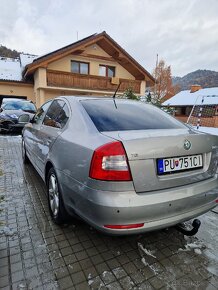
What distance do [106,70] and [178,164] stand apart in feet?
59.4

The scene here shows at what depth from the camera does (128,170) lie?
5.76 ft

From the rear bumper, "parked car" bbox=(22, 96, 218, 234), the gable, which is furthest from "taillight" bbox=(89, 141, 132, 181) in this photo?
the gable

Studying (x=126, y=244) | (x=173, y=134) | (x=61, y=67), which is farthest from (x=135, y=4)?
(x=126, y=244)

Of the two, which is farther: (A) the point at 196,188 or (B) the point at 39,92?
(B) the point at 39,92

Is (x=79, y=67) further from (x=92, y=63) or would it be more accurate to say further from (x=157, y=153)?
(x=157, y=153)

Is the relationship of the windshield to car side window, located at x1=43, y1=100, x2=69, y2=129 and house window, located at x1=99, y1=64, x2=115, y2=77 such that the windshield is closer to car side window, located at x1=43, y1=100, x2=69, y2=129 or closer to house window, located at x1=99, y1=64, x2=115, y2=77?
car side window, located at x1=43, y1=100, x2=69, y2=129

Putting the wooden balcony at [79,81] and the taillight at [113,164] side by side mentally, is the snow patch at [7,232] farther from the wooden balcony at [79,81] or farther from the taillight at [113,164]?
the wooden balcony at [79,81]

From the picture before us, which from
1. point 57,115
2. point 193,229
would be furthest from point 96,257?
point 57,115

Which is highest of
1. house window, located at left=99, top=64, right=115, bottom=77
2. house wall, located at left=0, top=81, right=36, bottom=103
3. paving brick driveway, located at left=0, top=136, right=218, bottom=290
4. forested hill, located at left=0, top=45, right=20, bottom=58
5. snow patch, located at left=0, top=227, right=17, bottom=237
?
forested hill, located at left=0, top=45, right=20, bottom=58

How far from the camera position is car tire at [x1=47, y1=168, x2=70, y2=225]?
2500mm

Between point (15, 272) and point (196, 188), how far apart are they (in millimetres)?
1845

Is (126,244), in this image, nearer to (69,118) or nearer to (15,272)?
(15,272)

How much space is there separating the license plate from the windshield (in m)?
9.75

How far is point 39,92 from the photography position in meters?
15.8
